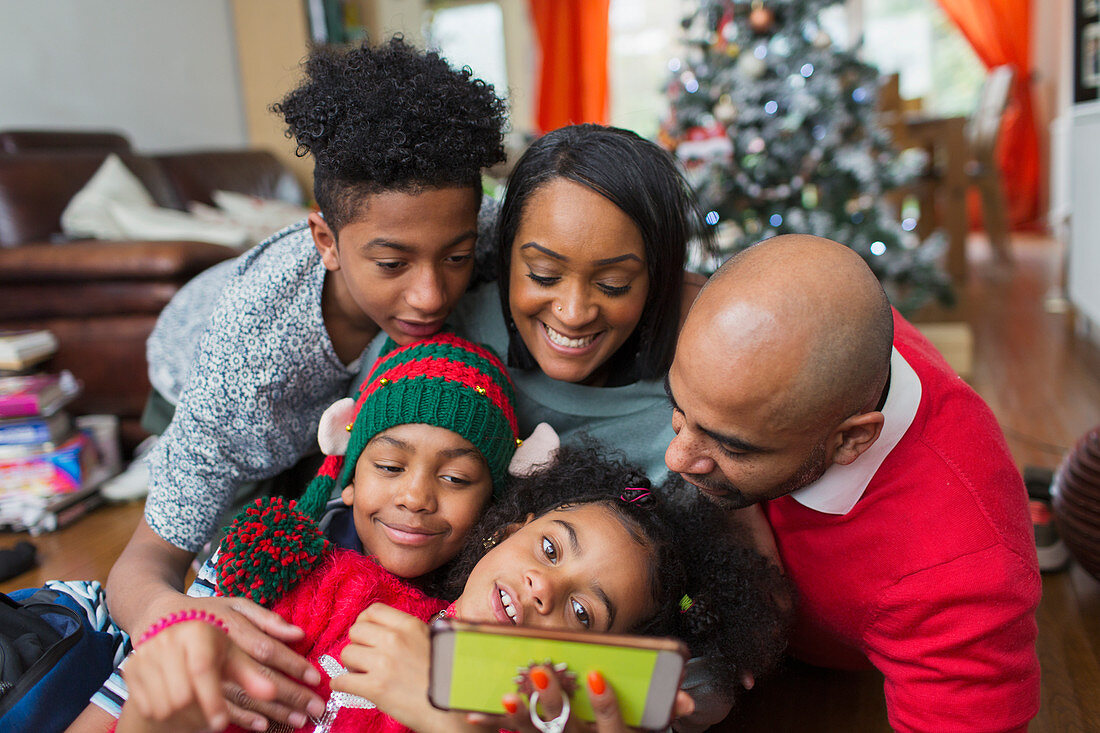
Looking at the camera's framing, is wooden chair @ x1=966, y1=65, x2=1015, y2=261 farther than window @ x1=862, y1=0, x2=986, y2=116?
No

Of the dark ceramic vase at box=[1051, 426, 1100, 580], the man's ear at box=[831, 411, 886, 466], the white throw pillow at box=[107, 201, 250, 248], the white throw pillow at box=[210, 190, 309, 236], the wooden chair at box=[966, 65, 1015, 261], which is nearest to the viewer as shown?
the man's ear at box=[831, 411, 886, 466]

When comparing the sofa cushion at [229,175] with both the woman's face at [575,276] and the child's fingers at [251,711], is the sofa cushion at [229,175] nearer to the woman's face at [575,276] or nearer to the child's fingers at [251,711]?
the woman's face at [575,276]

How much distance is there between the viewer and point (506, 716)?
741 mm

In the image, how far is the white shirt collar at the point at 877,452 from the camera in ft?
3.28

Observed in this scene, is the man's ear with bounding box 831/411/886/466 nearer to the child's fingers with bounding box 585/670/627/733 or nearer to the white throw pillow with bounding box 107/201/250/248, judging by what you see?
the child's fingers with bounding box 585/670/627/733

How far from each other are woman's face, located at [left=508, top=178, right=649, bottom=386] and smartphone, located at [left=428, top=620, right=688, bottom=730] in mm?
638

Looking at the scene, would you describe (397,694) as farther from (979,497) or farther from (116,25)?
(116,25)

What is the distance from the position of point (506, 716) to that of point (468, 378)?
0.61 m

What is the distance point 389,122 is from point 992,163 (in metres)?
5.84

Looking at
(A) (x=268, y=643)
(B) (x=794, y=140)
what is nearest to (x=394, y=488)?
(A) (x=268, y=643)

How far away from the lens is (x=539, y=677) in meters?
0.70

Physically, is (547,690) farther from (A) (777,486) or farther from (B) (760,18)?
(B) (760,18)

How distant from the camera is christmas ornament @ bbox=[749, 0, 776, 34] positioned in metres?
3.32

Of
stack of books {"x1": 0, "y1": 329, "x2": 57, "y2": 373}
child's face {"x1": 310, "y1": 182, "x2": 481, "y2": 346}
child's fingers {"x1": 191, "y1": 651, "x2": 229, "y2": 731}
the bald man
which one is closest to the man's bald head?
the bald man
